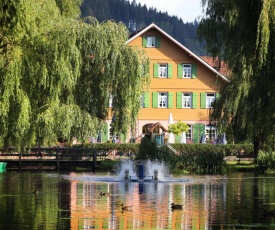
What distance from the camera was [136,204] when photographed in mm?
25031

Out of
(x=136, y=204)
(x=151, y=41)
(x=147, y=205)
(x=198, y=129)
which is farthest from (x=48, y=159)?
(x=147, y=205)

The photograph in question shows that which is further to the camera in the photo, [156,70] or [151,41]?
[156,70]

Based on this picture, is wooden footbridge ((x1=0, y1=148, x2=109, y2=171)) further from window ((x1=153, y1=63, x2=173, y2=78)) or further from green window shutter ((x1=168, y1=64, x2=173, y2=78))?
green window shutter ((x1=168, y1=64, x2=173, y2=78))

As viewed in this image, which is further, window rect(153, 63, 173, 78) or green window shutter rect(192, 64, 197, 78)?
green window shutter rect(192, 64, 197, 78)

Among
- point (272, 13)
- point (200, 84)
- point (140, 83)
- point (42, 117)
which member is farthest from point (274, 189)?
point (200, 84)

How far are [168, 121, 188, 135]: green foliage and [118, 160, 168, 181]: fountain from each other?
72.7 ft

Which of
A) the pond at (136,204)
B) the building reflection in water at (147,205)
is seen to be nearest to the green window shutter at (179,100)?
the pond at (136,204)

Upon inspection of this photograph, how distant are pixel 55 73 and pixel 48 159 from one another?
1780cm

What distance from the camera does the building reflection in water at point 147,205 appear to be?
19.9 m

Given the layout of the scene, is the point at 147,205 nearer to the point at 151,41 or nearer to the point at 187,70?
the point at 151,41

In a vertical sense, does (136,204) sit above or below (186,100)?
below

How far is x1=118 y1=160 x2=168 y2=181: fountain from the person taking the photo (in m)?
39.1

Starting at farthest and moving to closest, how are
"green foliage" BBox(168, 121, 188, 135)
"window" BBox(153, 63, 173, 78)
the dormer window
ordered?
"window" BBox(153, 63, 173, 78), the dormer window, "green foliage" BBox(168, 121, 188, 135)

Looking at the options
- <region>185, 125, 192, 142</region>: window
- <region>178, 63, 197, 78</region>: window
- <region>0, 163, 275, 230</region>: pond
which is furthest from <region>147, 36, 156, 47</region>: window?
<region>0, 163, 275, 230</region>: pond
